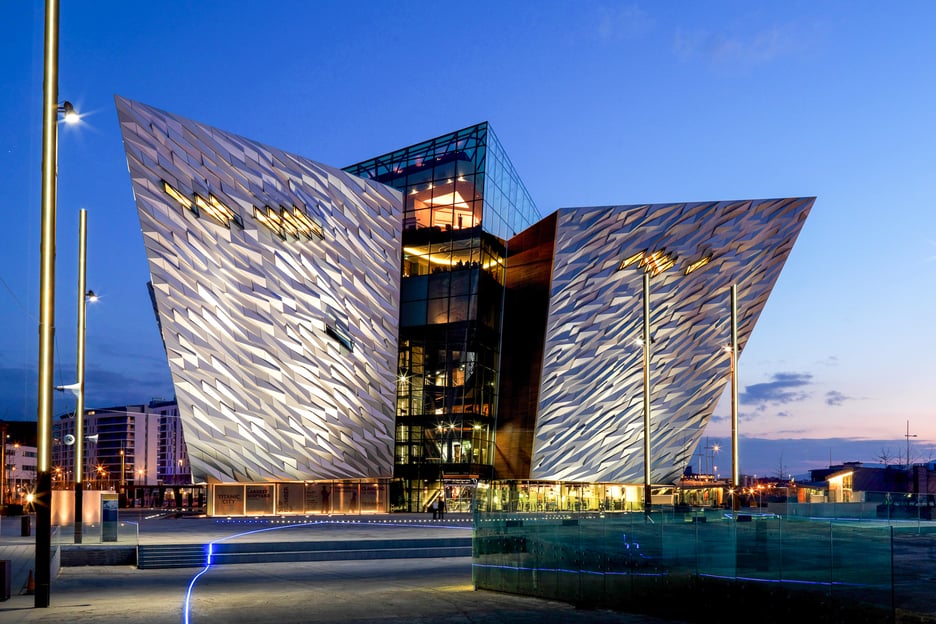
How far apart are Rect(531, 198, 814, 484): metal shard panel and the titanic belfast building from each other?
0.37ft

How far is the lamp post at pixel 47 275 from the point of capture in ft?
45.7

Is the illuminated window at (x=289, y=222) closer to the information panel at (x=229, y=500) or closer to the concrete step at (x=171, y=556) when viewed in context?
the information panel at (x=229, y=500)

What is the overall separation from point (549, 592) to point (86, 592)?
28.3 ft

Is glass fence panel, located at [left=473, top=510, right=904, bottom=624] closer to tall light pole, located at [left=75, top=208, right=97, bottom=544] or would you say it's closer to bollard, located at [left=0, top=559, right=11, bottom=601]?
bollard, located at [left=0, top=559, right=11, bottom=601]

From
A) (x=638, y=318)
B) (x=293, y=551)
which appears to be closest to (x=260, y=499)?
(x=293, y=551)

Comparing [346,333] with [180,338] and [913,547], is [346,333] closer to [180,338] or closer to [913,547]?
[180,338]

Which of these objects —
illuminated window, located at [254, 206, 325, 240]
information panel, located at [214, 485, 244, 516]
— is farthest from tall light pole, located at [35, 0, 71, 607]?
information panel, located at [214, 485, 244, 516]

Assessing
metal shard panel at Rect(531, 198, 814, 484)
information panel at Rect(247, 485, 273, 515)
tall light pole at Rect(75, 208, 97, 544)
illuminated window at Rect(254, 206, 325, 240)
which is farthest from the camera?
information panel at Rect(247, 485, 273, 515)

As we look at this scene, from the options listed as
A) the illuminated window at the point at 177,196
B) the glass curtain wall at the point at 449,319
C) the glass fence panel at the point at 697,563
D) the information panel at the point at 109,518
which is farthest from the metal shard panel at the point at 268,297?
the glass fence panel at the point at 697,563

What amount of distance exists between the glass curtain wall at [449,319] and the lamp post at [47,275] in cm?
3626

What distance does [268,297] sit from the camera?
4078cm

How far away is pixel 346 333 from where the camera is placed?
43969 millimetres

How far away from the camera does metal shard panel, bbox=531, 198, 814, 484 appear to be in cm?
4469

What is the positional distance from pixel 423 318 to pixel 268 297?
12376 mm
